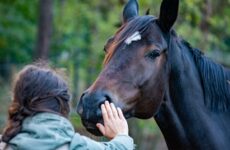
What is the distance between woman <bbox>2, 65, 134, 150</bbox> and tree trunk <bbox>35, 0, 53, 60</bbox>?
919cm

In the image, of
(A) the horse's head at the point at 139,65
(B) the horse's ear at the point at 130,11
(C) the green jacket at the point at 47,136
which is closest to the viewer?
(C) the green jacket at the point at 47,136

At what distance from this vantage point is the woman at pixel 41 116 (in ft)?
11.7

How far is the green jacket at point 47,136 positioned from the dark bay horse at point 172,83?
129 cm

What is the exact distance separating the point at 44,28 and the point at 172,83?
8221 mm

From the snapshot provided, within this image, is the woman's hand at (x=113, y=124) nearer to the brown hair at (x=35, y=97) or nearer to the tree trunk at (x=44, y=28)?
the brown hair at (x=35, y=97)

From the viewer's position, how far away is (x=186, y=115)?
200 inches

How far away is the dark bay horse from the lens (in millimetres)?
4926

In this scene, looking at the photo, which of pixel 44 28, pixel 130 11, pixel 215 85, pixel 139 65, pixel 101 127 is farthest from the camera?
pixel 44 28

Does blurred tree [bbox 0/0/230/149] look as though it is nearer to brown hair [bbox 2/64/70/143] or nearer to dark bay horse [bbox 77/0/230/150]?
dark bay horse [bbox 77/0/230/150]

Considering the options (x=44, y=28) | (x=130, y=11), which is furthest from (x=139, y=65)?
(x=44, y=28)

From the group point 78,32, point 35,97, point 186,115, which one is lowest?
point 78,32

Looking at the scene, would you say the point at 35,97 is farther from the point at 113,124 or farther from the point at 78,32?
the point at 78,32

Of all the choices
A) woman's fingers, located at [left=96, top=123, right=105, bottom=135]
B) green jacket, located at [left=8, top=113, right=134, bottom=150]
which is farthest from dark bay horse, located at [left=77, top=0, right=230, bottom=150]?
green jacket, located at [left=8, top=113, right=134, bottom=150]

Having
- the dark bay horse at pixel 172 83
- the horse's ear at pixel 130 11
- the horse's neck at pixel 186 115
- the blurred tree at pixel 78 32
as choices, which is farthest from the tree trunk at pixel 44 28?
the horse's neck at pixel 186 115
